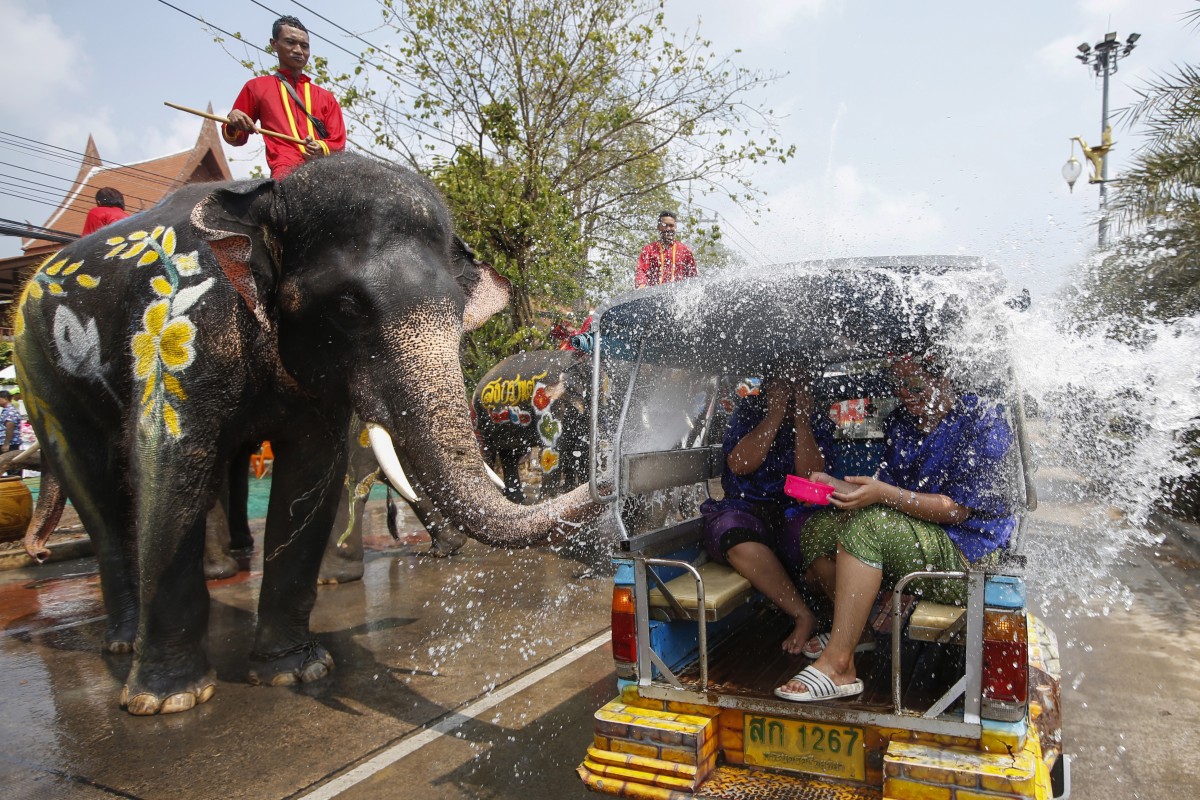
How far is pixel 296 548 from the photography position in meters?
5.00

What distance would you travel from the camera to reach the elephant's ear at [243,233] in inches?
153

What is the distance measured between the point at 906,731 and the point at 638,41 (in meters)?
11.4

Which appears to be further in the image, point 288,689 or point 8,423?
point 8,423

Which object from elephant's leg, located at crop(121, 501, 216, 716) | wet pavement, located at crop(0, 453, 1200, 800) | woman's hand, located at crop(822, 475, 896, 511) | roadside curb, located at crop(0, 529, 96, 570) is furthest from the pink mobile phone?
roadside curb, located at crop(0, 529, 96, 570)

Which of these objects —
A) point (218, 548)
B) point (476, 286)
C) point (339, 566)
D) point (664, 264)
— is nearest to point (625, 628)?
point (476, 286)

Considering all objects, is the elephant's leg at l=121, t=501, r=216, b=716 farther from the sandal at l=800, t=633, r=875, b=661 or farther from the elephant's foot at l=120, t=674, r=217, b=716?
the sandal at l=800, t=633, r=875, b=661

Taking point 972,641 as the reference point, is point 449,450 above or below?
above

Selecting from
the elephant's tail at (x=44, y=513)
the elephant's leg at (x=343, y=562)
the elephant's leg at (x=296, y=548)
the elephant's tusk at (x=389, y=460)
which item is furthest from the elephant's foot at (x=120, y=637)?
the elephant's tusk at (x=389, y=460)

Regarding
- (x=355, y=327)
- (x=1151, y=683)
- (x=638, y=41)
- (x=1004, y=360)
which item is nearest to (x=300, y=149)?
(x=355, y=327)

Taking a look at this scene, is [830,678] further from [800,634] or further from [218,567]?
[218,567]

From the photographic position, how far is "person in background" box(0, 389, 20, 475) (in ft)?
49.3

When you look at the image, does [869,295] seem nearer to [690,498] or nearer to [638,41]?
[690,498]

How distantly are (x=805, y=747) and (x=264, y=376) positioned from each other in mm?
3201

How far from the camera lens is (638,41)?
12.2m
